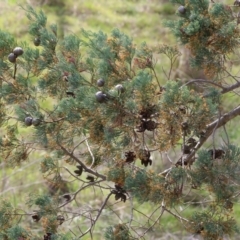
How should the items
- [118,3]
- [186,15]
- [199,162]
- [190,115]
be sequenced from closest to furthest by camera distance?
[190,115], [199,162], [186,15], [118,3]

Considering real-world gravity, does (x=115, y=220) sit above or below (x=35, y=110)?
below

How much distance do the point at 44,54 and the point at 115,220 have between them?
1.93 metres

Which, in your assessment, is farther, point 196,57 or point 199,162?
point 196,57

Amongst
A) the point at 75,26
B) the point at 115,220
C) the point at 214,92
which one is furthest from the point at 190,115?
the point at 75,26

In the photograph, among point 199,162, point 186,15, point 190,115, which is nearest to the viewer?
point 190,115

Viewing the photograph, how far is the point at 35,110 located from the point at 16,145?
209mm

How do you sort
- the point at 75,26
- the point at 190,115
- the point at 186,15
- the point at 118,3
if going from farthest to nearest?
the point at 118,3, the point at 75,26, the point at 186,15, the point at 190,115

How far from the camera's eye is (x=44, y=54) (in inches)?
58.9

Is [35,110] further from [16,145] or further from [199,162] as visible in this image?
[199,162]

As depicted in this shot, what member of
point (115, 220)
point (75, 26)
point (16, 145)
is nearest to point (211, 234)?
point (16, 145)

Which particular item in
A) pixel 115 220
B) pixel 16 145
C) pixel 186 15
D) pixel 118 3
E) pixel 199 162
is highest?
pixel 186 15

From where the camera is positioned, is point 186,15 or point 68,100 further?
point 186,15

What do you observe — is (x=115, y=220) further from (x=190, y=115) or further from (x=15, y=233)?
(x=190, y=115)

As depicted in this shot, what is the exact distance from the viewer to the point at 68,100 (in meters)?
1.28
